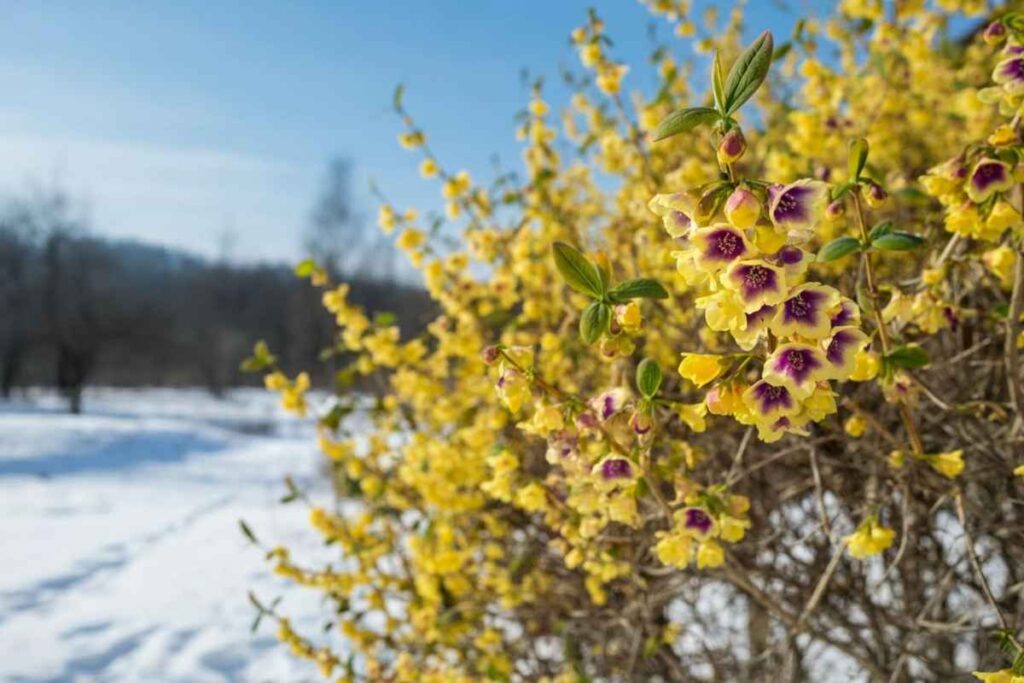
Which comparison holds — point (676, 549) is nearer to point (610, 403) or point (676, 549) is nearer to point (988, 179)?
point (610, 403)

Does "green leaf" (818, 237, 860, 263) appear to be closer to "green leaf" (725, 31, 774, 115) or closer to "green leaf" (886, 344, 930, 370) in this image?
"green leaf" (886, 344, 930, 370)

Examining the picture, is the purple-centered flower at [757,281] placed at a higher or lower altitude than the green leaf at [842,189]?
lower

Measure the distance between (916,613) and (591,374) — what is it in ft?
3.15

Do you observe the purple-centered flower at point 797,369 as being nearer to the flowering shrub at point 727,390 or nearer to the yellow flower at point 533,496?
the flowering shrub at point 727,390

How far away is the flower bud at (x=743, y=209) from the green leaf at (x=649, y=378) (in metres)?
0.24

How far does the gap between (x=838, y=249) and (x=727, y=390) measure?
0.28m

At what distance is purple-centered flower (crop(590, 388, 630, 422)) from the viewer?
80 centimetres

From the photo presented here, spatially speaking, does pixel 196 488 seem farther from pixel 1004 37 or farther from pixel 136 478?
pixel 1004 37

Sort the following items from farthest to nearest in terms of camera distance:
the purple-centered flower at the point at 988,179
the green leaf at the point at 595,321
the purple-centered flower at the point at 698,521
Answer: the purple-centered flower at the point at 698,521, the purple-centered flower at the point at 988,179, the green leaf at the point at 595,321

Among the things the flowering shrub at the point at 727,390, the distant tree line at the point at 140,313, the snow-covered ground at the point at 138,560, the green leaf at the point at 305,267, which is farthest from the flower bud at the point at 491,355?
the distant tree line at the point at 140,313

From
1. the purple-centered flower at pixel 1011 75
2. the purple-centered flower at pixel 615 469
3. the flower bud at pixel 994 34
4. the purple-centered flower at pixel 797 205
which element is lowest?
the purple-centered flower at pixel 615 469

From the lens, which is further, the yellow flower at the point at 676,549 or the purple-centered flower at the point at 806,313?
the yellow flower at the point at 676,549

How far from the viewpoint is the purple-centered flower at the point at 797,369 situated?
23.3 inches

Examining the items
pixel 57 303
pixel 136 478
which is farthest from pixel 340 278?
pixel 136 478
